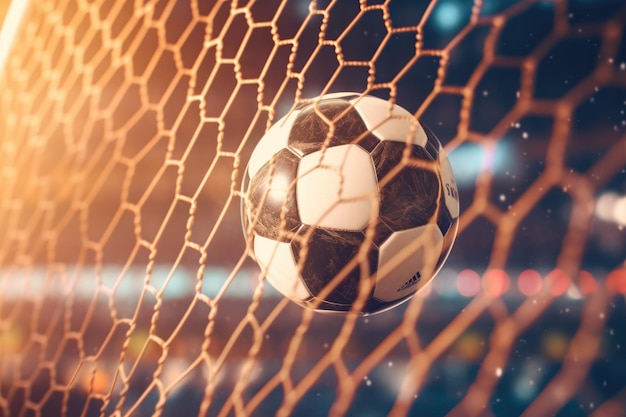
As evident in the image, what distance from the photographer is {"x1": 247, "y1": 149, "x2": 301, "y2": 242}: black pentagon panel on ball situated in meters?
0.68

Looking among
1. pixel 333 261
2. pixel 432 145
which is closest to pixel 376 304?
pixel 333 261

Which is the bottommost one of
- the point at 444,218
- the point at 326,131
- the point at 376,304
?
the point at 376,304

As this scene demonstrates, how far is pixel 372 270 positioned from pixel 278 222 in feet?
0.46

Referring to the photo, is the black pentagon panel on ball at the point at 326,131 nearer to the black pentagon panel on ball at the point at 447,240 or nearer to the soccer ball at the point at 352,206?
the soccer ball at the point at 352,206

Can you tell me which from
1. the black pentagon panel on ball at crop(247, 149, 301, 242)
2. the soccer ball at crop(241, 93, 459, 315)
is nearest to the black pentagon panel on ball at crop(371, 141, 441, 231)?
the soccer ball at crop(241, 93, 459, 315)

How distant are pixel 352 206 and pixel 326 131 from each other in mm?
110

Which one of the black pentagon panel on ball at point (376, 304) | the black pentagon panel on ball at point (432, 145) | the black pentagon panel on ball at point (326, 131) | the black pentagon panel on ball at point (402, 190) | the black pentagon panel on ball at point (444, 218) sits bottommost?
the black pentagon panel on ball at point (376, 304)

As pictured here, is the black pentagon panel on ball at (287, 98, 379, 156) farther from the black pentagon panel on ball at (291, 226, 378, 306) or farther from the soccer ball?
the black pentagon panel on ball at (291, 226, 378, 306)

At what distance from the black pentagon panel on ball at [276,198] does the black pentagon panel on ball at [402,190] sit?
113mm

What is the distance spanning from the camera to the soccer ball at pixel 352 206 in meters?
0.66

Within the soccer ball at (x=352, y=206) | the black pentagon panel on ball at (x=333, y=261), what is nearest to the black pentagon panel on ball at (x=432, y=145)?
the soccer ball at (x=352, y=206)

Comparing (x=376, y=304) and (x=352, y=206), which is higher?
(x=352, y=206)

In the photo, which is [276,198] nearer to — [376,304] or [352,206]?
[352,206]

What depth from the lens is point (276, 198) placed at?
685 mm
